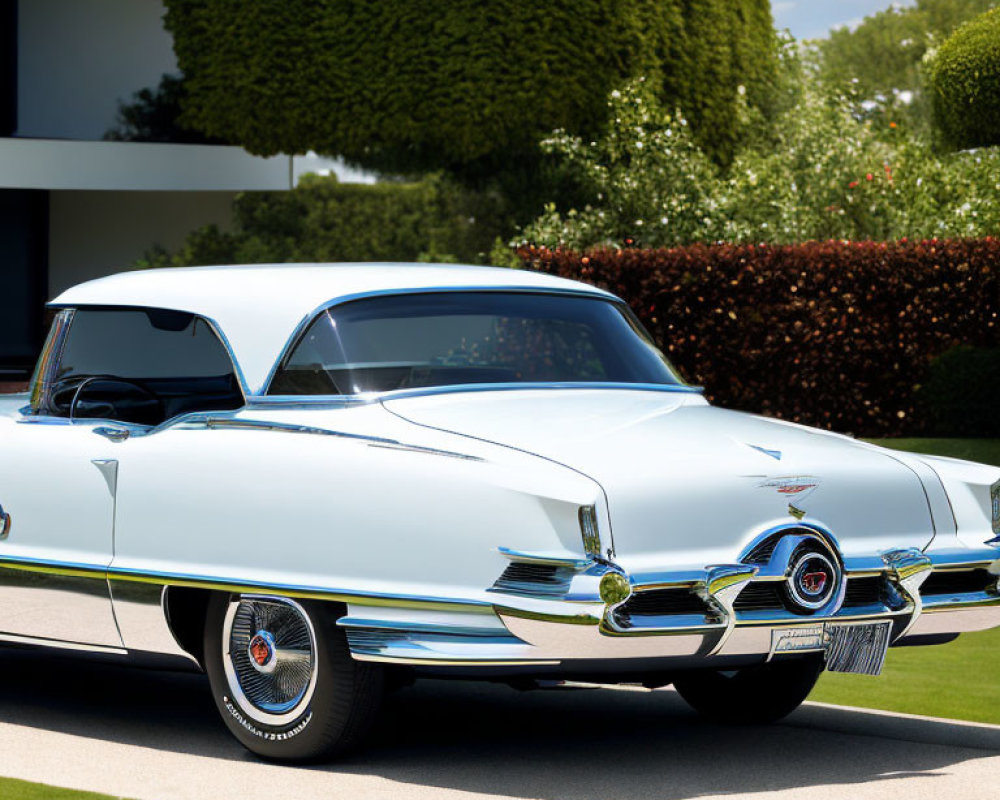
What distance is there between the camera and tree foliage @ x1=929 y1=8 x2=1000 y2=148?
15438 millimetres

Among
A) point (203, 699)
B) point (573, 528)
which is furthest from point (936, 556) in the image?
point (203, 699)

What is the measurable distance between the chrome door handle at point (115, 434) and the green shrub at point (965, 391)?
13.9 metres

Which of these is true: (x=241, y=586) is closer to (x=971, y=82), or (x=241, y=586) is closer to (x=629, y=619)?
(x=629, y=619)

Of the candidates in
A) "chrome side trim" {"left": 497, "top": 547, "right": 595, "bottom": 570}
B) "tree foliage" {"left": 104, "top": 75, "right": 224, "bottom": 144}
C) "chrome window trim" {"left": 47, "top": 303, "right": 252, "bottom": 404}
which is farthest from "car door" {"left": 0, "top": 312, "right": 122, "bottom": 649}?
"tree foliage" {"left": 104, "top": 75, "right": 224, "bottom": 144}

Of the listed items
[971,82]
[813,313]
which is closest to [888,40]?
[813,313]

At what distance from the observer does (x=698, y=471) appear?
5.62 meters

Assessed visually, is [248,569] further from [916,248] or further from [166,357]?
[916,248]

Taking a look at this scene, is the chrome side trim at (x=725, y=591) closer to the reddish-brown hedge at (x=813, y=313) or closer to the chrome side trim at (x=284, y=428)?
the chrome side trim at (x=284, y=428)

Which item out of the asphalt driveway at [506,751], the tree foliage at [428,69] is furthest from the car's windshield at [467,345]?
the tree foliage at [428,69]

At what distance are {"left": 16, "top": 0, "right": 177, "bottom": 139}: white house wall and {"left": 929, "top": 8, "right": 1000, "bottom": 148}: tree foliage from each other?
14.3 meters

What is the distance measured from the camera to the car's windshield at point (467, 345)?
6285 mm

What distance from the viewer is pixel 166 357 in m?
8.38

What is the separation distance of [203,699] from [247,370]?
6.14 feet

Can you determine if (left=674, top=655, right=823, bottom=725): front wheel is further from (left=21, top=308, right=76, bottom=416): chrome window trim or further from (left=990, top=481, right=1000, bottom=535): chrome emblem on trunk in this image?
(left=21, top=308, right=76, bottom=416): chrome window trim
